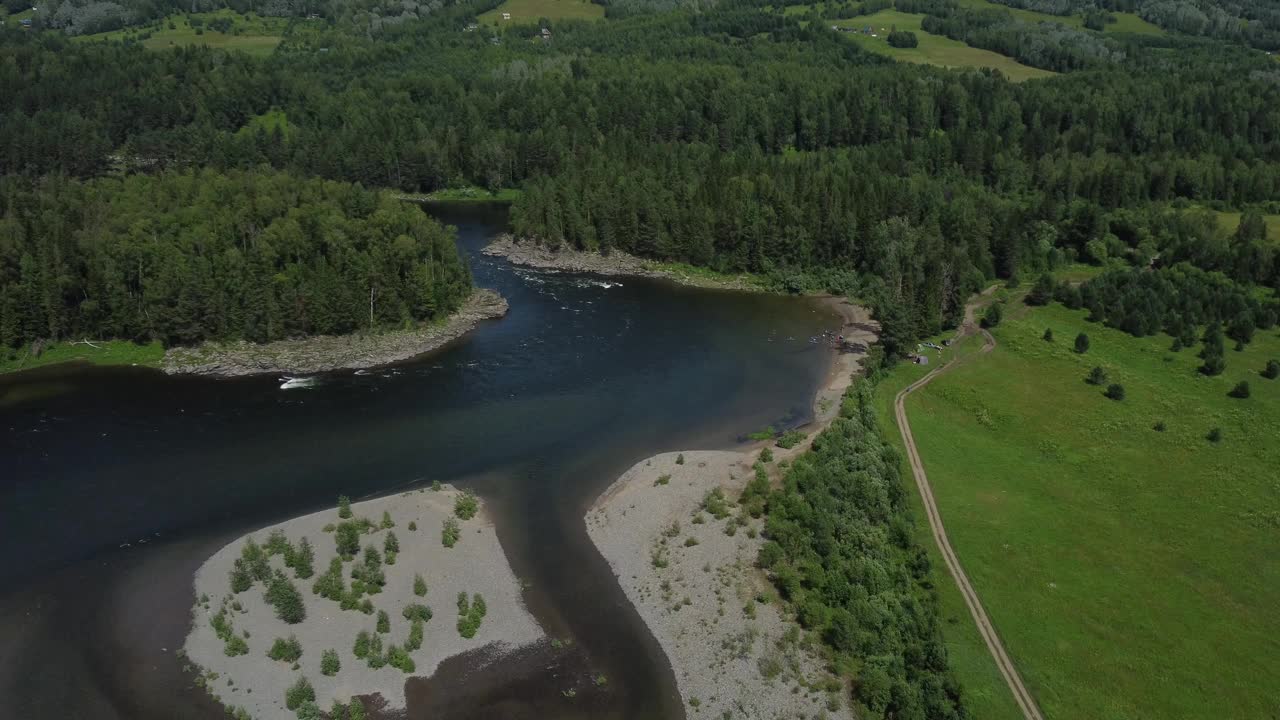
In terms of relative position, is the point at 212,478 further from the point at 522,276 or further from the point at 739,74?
the point at 739,74

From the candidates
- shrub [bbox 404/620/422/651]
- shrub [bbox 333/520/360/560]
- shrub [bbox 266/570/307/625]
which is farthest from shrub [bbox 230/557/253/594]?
shrub [bbox 404/620/422/651]

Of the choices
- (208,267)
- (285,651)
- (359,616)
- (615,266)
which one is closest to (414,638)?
(359,616)

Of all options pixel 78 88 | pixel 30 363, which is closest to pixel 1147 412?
pixel 30 363

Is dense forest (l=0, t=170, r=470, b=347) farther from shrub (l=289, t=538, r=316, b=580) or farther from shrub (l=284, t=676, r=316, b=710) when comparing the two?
shrub (l=284, t=676, r=316, b=710)

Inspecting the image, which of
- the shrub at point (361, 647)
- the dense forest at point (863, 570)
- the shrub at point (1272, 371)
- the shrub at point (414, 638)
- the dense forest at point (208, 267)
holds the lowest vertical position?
the shrub at point (1272, 371)

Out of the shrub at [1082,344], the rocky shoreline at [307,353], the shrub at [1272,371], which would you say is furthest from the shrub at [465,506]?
the shrub at [1272,371]

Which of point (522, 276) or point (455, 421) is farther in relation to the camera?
point (522, 276)

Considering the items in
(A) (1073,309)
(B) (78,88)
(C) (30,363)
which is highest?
(B) (78,88)

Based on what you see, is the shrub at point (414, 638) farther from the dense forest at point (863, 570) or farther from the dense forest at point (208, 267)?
the dense forest at point (208, 267)
